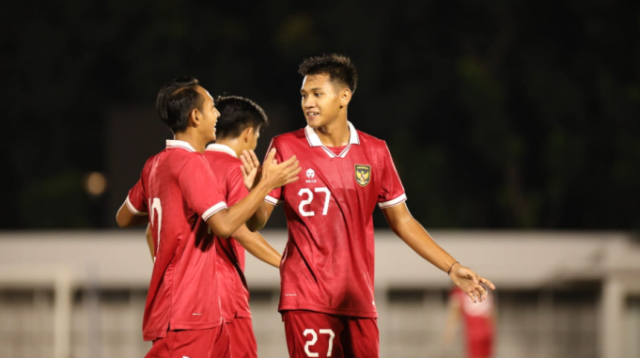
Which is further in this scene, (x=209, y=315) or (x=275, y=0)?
(x=275, y=0)

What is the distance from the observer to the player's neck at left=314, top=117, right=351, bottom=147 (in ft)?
14.1

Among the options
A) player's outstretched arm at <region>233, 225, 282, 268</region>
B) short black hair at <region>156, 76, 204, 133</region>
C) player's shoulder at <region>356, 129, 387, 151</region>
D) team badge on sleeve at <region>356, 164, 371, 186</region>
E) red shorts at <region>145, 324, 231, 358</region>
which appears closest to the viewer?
red shorts at <region>145, 324, 231, 358</region>

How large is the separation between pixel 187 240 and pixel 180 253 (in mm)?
64

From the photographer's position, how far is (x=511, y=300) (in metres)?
12.0

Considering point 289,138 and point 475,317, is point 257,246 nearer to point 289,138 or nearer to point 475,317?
point 289,138

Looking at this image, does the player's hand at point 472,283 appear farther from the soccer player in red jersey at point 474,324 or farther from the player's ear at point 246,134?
the soccer player in red jersey at point 474,324

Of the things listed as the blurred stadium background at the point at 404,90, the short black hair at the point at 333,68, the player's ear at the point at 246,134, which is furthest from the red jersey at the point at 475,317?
the blurred stadium background at the point at 404,90

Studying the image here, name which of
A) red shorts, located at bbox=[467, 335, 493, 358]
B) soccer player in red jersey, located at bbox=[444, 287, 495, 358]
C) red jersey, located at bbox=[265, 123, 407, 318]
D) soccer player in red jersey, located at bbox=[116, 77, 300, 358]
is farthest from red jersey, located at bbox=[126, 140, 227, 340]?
red shorts, located at bbox=[467, 335, 493, 358]

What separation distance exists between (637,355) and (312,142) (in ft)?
28.6

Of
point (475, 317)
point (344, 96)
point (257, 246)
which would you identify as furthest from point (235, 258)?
point (475, 317)

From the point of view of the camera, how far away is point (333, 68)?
4.32 meters

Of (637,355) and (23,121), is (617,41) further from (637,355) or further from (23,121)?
(23,121)

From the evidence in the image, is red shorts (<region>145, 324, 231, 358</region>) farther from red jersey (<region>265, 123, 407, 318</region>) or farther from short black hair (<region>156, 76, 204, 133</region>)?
short black hair (<region>156, 76, 204, 133</region>)

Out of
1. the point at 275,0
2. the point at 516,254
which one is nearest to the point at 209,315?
the point at 516,254
